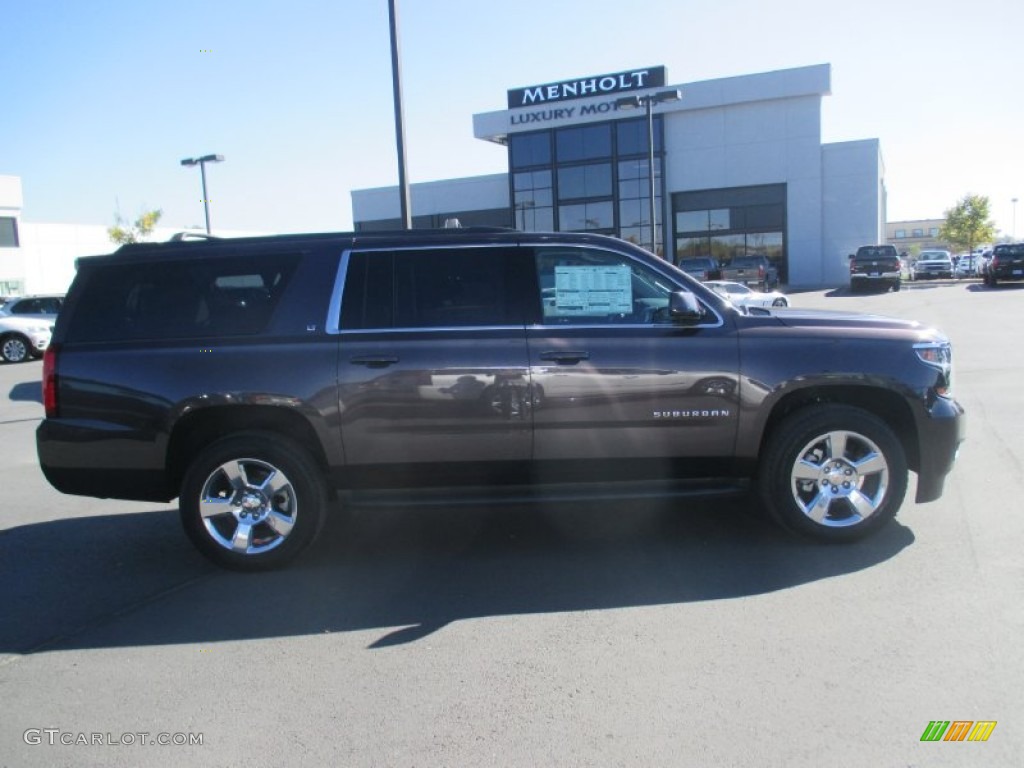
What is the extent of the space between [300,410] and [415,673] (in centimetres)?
182

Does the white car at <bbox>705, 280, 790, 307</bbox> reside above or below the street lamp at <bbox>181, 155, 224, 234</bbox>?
below

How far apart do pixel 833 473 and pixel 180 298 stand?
13.4 feet

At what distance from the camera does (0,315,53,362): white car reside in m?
20.7

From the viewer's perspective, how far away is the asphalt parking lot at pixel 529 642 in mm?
3092

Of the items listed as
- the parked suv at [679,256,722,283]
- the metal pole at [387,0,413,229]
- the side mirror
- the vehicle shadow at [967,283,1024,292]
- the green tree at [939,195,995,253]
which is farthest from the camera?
the green tree at [939,195,995,253]

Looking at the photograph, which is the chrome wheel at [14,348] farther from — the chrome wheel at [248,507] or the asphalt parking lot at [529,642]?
the chrome wheel at [248,507]

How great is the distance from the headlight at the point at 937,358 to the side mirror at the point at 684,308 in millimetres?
1365

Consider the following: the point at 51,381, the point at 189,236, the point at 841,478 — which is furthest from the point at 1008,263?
the point at 51,381

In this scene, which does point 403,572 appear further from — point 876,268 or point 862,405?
point 876,268

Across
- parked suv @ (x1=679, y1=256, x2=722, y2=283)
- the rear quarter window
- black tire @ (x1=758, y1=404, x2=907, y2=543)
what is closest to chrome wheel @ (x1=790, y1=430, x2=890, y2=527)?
black tire @ (x1=758, y1=404, x2=907, y2=543)

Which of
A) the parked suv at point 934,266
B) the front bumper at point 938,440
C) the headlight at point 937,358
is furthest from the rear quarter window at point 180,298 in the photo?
the parked suv at point 934,266

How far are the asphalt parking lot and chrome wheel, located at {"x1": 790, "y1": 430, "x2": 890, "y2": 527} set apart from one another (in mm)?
259

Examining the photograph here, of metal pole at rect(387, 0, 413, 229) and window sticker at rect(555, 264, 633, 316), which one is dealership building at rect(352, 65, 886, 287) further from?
window sticker at rect(555, 264, 633, 316)

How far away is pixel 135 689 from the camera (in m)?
3.59
